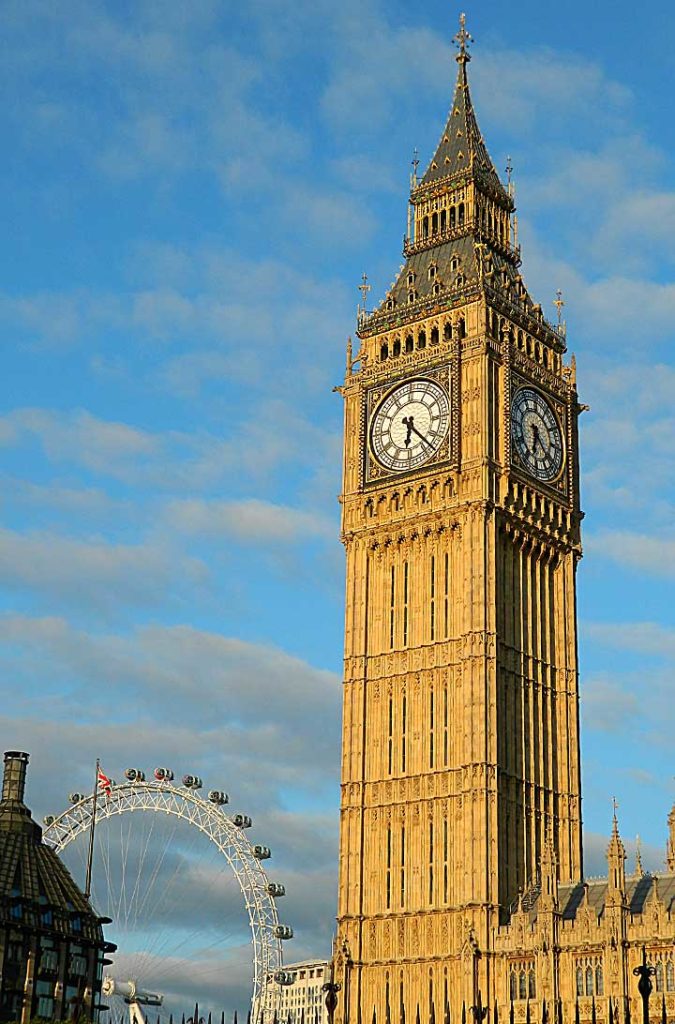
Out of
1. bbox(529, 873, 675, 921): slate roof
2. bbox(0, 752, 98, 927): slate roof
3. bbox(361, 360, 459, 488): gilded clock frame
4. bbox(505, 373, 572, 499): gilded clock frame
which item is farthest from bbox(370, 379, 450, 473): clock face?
bbox(0, 752, 98, 927): slate roof

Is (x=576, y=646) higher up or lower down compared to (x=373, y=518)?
lower down

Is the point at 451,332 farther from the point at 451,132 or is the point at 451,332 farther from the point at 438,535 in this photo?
the point at 451,132

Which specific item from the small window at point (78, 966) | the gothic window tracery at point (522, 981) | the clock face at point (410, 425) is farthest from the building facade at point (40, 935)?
the clock face at point (410, 425)

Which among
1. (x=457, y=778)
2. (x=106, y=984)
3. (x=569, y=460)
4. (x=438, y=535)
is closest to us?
(x=457, y=778)

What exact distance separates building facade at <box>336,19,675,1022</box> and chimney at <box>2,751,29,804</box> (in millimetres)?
25186

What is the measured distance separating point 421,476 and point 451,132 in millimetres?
31269

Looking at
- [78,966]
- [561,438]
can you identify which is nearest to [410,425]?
[561,438]

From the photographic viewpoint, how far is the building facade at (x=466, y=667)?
86.9 metres

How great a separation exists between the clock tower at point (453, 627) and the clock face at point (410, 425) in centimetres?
13

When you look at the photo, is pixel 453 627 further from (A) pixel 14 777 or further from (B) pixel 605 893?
(A) pixel 14 777

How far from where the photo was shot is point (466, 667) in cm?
9375

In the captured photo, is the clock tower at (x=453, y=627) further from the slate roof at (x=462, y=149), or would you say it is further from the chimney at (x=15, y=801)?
the chimney at (x=15, y=801)

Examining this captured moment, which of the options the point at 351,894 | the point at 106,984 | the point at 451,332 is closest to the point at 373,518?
the point at 451,332

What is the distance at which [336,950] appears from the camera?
92875mm
